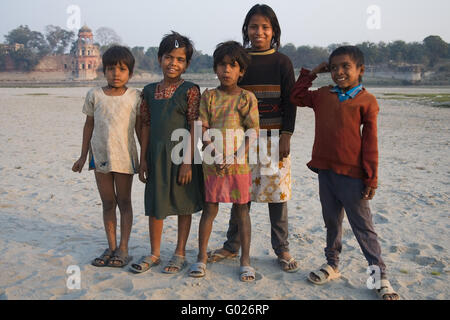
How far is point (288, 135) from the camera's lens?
301 centimetres

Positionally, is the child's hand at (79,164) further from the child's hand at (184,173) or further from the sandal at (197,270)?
the sandal at (197,270)

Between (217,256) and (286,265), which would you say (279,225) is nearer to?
(286,265)

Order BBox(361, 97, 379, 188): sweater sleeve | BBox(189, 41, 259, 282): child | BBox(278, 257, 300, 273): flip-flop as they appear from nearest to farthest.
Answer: BBox(361, 97, 379, 188): sweater sleeve → BBox(189, 41, 259, 282): child → BBox(278, 257, 300, 273): flip-flop

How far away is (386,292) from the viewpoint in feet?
8.71

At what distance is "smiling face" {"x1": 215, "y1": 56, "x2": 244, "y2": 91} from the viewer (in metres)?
2.82

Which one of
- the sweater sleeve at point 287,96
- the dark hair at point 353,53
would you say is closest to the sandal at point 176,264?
the sweater sleeve at point 287,96

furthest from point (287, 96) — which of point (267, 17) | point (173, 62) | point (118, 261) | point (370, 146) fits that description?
point (118, 261)

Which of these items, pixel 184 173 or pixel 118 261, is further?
pixel 118 261

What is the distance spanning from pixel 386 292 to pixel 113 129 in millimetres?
2141

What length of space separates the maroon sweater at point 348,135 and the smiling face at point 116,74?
132cm

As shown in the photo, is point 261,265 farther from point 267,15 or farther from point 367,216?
point 267,15

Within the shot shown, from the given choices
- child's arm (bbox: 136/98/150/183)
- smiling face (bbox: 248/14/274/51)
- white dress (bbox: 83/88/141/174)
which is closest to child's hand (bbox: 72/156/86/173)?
white dress (bbox: 83/88/141/174)

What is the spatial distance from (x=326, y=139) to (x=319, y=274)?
92 centimetres

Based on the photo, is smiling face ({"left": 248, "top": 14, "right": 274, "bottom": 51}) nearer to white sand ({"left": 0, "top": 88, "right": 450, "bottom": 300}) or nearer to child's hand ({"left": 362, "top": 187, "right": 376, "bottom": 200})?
child's hand ({"left": 362, "top": 187, "right": 376, "bottom": 200})
